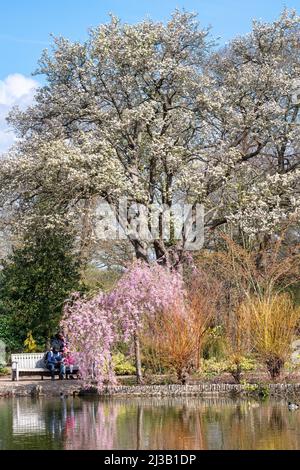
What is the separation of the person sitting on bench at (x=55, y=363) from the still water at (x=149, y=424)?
3179 mm

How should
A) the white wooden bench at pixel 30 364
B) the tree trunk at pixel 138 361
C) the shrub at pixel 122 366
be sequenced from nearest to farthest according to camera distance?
the tree trunk at pixel 138 361 < the shrub at pixel 122 366 < the white wooden bench at pixel 30 364


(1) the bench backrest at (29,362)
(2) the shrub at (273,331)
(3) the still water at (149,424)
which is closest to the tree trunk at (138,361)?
(3) the still water at (149,424)

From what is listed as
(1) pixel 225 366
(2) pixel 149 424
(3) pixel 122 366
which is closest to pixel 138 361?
(1) pixel 225 366

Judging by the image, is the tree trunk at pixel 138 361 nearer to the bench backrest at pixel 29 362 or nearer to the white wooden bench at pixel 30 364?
the white wooden bench at pixel 30 364

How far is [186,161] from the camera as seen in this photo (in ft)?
77.4

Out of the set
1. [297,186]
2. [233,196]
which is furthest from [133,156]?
[297,186]

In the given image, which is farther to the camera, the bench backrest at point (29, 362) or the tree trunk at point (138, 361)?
the bench backrest at point (29, 362)

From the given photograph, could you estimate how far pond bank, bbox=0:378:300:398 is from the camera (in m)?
16.9

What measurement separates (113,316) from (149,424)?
5024mm

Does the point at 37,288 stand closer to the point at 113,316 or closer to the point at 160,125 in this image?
the point at 160,125

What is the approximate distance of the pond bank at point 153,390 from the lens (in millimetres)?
Result: 16875

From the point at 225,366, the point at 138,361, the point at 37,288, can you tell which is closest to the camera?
the point at 138,361

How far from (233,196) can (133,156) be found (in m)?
3.10

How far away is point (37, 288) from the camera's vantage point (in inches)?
961
